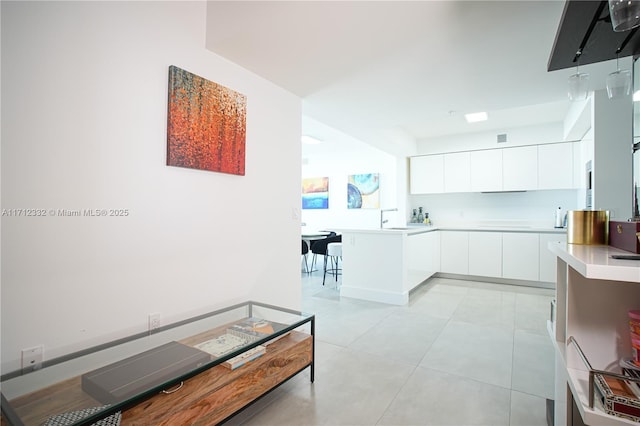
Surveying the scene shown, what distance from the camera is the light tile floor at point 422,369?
1818 mm

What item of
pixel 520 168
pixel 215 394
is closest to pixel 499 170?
pixel 520 168

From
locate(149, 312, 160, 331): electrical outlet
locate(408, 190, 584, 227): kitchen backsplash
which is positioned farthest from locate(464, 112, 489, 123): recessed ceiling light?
locate(149, 312, 160, 331): electrical outlet

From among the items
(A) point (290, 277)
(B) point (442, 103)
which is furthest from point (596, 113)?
(A) point (290, 277)

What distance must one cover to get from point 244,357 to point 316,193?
19.0 feet

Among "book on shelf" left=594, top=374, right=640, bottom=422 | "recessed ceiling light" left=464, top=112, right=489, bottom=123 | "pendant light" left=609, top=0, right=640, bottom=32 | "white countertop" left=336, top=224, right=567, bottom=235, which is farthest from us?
"recessed ceiling light" left=464, top=112, right=489, bottom=123

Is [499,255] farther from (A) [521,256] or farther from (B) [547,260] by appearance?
(B) [547,260]

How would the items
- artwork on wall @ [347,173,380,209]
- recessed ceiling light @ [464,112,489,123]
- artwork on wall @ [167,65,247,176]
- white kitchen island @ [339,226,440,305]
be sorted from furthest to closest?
artwork on wall @ [347,173,380,209], recessed ceiling light @ [464,112,489,123], white kitchen island @ [339,226,440,305], artwork on wall @ [167,65,247,176]

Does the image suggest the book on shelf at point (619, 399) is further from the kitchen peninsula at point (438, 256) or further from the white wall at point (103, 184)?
the kitchen peninsula at point (438, 256)

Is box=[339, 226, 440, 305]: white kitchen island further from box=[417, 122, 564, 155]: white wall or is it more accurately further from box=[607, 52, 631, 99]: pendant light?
box=[607, 52, 631, 99]: pendant light

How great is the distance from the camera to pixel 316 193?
24.2 ft

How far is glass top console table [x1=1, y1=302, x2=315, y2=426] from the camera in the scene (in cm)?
117

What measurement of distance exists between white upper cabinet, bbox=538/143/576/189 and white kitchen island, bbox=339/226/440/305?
2.23 metres

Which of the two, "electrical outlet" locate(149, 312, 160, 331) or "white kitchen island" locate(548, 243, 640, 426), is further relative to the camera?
"electrical outlet" locate(149, 312, 160, 331)

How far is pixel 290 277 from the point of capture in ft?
9.62
